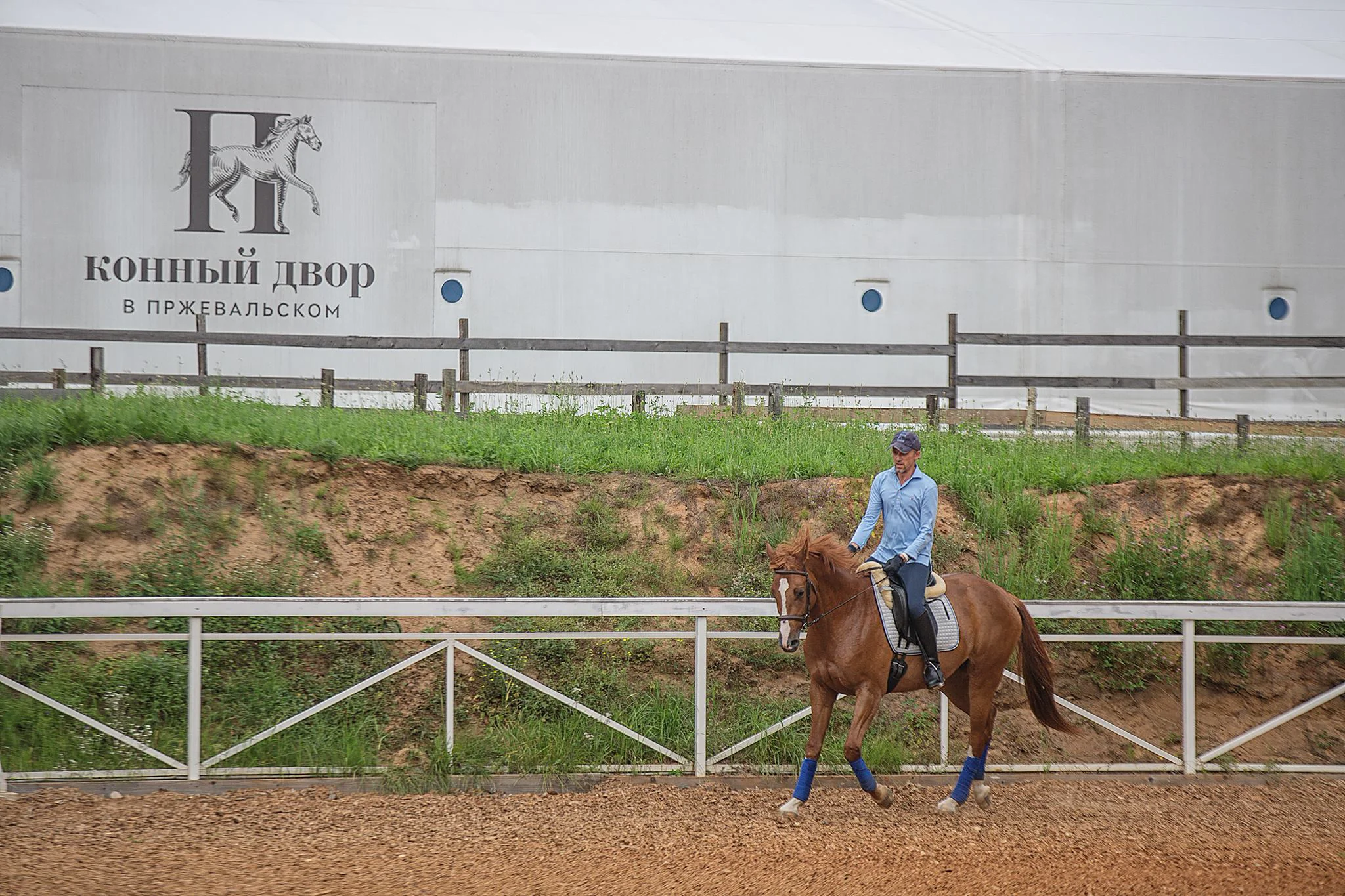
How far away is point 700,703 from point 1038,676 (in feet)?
8.11

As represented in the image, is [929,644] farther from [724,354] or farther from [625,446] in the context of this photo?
[724,354]

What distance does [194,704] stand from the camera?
719 centimetres

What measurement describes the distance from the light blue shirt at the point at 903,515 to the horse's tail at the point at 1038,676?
1225 millimetres

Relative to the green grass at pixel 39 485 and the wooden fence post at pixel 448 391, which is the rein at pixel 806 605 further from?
the wooden fence post at pixel 448 391

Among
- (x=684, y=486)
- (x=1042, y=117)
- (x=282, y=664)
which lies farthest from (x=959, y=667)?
(x=1042, y=117)

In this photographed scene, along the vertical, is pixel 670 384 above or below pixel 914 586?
above

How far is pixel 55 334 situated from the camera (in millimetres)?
14008

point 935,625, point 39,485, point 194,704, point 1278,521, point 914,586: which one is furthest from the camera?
point 1278,521

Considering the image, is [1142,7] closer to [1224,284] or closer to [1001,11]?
[1001,11]

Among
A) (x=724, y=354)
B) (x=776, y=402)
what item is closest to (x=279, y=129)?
(x=724, y=354)

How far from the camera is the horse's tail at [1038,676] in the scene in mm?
7438

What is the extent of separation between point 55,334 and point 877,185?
1235 centimetres

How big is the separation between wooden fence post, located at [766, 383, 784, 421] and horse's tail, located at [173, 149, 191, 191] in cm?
957

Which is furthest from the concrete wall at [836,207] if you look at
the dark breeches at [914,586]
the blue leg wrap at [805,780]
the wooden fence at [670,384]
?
the blue leg wrap at [805,780]
